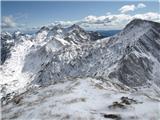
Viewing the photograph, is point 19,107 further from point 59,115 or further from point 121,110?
point 121,110

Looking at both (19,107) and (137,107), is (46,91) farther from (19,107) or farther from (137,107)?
(137,107)

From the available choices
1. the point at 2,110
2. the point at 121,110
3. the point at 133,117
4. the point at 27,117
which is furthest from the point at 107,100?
the point at 2,110

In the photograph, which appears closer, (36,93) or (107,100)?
(107,100)

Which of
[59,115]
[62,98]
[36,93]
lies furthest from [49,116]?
[36,93]

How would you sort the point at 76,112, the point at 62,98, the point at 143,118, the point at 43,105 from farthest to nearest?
1. the point at 62,98
2. the point at 43,105
3. the point at 76,112
4. the point at 143,118

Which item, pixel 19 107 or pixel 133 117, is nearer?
pixel 133 117

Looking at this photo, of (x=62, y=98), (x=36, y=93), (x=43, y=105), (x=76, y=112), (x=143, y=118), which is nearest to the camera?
(x=143, y=118)
